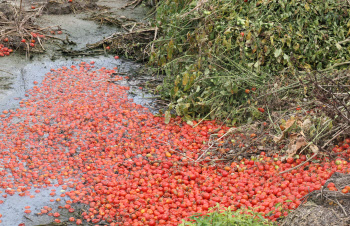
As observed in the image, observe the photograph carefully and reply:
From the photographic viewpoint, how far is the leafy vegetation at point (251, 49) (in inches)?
227

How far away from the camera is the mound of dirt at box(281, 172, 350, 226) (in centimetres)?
333

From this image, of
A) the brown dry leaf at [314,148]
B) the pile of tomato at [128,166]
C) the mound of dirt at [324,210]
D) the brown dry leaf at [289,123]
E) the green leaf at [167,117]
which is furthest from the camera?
the green leaf at [167,117]

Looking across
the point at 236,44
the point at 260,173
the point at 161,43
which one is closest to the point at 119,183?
the point at 260,173

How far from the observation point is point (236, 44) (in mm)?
5922

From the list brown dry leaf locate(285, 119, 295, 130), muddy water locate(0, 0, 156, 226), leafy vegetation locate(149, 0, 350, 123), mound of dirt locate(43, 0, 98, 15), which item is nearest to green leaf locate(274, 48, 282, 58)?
leafy vegetation locate(149, 0, 350, 123)

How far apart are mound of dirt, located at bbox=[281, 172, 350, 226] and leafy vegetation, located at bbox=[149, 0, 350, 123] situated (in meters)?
2.10

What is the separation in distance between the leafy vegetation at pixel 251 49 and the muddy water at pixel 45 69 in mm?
916

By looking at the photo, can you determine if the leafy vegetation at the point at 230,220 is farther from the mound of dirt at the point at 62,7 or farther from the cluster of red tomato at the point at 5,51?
the mound of dirt at the point at 62,7

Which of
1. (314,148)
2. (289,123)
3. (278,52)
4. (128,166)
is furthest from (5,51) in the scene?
(314,148)

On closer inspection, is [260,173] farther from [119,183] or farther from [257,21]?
[257,21]

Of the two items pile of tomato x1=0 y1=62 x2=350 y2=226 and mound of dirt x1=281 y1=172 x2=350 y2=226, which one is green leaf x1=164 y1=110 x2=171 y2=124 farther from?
mound of dirt x1=281 y1=172 x2=350 y2=226

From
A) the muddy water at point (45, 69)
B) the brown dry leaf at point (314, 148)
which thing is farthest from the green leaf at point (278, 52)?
the muddy water at point (45, 69)

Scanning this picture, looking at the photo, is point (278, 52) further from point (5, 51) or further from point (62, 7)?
point (62, 7)

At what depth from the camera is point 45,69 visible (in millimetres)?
7324
